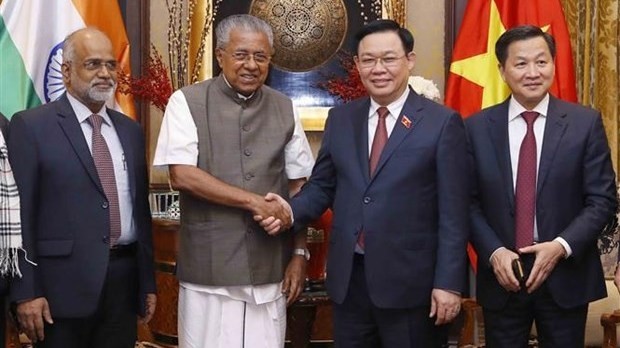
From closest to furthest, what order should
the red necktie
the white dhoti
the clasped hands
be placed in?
the clasped hands, the red necktie, the white dhoti

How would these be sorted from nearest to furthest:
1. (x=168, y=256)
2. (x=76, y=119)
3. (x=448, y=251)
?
(x=448, y=251) → (x=76, y=119) → (x=168, y=256)

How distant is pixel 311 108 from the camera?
15.4 ft

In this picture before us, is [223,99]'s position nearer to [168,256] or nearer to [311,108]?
[168,256]

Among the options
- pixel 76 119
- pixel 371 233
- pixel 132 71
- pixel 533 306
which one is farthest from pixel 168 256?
pixel 533 306

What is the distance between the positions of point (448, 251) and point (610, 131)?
7.68 ft

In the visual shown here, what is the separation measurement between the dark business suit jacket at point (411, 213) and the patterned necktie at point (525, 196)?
18cm

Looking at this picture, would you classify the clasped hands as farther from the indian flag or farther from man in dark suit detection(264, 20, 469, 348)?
the indian flag

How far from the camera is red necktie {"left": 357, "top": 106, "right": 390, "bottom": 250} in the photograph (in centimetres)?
279

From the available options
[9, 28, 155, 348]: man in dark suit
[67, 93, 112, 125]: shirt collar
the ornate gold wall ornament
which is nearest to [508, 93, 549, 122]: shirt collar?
[9, 28, 155, 348]: man in dark suit

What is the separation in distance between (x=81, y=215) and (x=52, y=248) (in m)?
0.13

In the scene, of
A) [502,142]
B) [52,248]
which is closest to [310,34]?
[502,142]

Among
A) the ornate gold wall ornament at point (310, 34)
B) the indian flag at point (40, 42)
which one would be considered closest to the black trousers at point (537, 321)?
the ornate gold wall ornament at point (310, 34)

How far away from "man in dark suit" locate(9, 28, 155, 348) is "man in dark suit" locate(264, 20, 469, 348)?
692 millimetres

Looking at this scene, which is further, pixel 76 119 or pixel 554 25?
pixel 554 25
